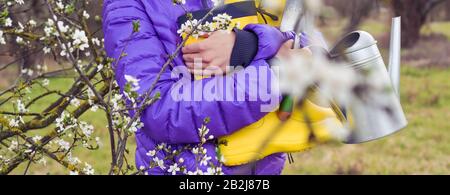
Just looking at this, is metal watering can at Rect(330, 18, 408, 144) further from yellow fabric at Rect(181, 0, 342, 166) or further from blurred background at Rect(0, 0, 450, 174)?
blurred background at Rect(0, 0, 450, 174)

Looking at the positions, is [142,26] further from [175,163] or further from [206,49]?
[175,163]

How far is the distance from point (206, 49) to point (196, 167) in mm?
367

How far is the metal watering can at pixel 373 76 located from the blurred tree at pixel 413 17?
965 centimetres

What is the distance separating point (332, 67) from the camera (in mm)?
1928

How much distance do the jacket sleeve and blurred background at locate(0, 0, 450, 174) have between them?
0.57m

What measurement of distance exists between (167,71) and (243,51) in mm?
244

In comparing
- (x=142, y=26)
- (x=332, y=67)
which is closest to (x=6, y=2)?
(x=142, y=26)

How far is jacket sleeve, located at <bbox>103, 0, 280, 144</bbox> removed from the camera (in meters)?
2.00

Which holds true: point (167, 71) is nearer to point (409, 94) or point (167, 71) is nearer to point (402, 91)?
point (409, 94)

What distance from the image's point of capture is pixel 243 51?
2051 millimetres

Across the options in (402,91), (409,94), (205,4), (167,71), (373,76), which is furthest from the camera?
(402,91)

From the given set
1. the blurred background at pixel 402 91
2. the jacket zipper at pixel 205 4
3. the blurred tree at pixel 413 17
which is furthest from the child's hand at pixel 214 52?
the blurred tree at pixel 413 17

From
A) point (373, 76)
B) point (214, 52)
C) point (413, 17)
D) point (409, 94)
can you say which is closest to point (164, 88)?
point (214, 52)

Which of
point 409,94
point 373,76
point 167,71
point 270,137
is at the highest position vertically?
point 409,94
